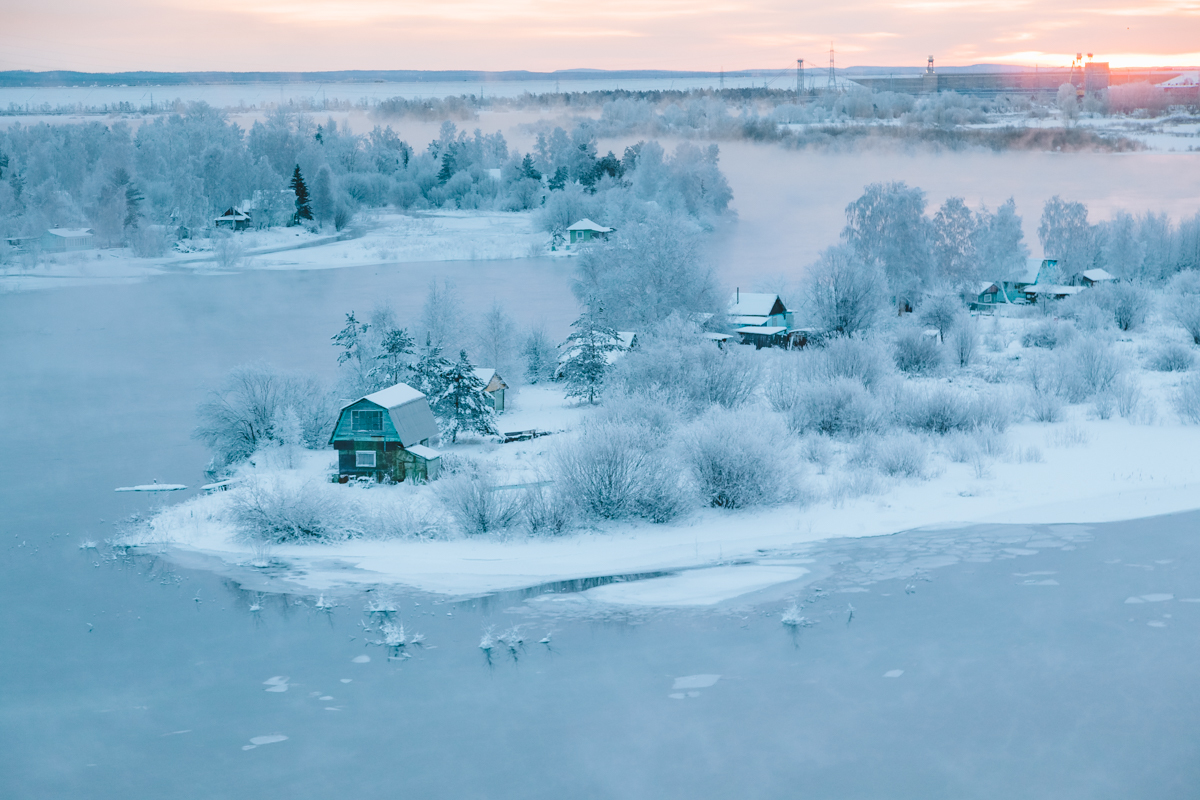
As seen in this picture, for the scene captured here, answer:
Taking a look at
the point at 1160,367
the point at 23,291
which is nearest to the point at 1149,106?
the point at 1160,367

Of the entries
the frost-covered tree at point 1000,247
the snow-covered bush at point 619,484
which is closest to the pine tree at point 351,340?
the snow-covered bush at point 619,484

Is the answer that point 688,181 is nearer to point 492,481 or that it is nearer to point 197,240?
point 197,240

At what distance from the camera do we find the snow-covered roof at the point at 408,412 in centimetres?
1823

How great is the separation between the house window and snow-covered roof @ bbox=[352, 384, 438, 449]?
0.18 meters

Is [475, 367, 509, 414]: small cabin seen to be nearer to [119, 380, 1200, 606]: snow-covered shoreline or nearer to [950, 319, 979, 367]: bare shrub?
[119, 380, 1200, 606]: snow-covered shoreline

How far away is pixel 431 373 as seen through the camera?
70.6ft

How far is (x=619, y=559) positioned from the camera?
1420 centimetres

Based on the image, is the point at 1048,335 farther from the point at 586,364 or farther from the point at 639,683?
the point at 639,683

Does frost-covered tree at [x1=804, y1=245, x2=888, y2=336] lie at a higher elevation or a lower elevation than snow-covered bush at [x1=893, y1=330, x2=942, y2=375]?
higher

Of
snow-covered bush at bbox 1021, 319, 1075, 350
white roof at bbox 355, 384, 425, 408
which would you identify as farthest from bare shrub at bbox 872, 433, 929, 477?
snow-covered bush at bbox 1021, 319, 1075, 350

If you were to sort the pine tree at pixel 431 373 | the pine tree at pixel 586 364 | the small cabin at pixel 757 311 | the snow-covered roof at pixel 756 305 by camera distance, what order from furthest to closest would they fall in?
1. the snow-covered roof at pixel 756 305
2. the small cabin at pixel 757 311
3. the pine tree at pixel 586 364
4. the pine tree at pixel 431 373

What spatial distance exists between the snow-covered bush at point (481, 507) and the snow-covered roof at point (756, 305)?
1762cm

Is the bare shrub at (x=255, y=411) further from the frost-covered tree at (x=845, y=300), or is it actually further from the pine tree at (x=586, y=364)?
the frost-covered tree at (x=845, y=300)

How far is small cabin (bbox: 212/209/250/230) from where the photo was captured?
57.6 meters
